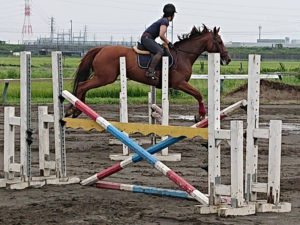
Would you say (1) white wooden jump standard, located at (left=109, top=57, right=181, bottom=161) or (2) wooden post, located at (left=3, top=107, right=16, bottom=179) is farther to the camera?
(1) white wooden jump standard, located at (left=109, top=57, right=181, bottom=161)

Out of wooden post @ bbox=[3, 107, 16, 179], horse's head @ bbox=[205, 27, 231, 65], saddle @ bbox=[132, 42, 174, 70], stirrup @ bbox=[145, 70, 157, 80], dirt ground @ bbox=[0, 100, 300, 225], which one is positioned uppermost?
horse's head @ bbox=[205, 27, 231, 65]

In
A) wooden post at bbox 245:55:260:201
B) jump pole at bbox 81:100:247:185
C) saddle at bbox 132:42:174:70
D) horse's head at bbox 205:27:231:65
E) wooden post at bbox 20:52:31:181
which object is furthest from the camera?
horse's head at bbox 205:27:231:65

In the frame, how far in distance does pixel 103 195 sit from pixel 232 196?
2064 mm

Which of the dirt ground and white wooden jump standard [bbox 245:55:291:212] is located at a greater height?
white wooden jump standard [bbox 245:55:291:212]

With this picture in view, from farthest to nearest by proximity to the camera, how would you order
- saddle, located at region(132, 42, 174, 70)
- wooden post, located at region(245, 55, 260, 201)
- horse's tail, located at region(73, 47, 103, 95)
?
1. horse's tail, located at region(73, 47, 103, 95)
2. saddle, located at region(132, 42, 174, 70)
3. wooden post, located at region(245, 55, 260, 201)

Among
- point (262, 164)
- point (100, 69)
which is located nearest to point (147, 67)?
point (100, 69)

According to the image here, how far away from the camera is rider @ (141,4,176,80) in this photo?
1598 centimetres

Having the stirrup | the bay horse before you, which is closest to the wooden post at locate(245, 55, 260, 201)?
the bay horse

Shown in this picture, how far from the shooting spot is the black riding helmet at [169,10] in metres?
16.0

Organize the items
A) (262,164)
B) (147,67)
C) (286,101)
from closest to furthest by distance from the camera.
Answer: (262,164)
(147,67)
(286,101)

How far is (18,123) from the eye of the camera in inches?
430

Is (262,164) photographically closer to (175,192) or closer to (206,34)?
(175,192)

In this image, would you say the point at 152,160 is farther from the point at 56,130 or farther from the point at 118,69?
the point at 118,69

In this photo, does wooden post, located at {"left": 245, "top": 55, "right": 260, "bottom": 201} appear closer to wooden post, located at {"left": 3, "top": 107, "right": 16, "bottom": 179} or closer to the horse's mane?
wooden post, located at {"left": 3, "top": 107, "right": 16, "bottom": 179}
